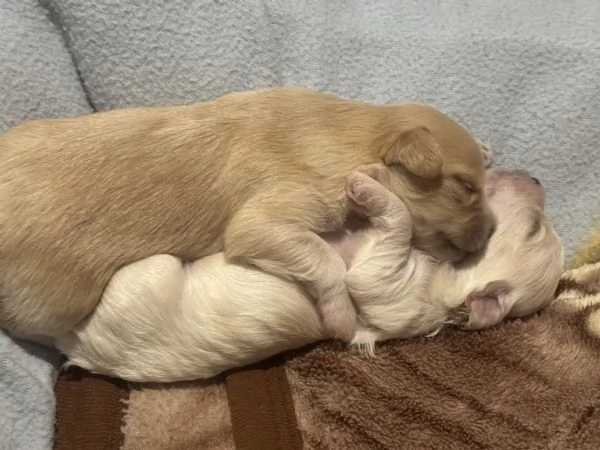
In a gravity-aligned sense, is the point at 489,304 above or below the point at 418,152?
below

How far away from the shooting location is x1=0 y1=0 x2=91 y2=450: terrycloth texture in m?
2.04

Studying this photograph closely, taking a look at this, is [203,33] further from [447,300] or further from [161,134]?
[447,300]

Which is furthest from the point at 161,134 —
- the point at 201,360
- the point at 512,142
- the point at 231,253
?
the point at 512,142

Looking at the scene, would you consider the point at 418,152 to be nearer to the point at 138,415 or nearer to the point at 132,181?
the point at 132,181

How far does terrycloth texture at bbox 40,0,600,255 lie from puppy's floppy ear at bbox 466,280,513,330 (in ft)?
1.21

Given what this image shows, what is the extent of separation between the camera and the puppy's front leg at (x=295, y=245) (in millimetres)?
2082

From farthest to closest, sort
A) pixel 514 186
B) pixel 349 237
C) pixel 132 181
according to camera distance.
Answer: pixel 514 186
pixel 349 237
pixel 132 181

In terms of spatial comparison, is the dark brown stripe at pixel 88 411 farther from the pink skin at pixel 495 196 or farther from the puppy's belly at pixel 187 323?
the pink skin at pixel 495 196

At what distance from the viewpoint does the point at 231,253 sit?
2117mm

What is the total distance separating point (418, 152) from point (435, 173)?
82mm

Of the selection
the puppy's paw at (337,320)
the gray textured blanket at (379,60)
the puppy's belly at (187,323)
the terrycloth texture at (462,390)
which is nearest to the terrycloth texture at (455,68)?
the gray textured blanket at (379,60)

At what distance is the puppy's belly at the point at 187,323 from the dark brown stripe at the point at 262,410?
0.20 feet

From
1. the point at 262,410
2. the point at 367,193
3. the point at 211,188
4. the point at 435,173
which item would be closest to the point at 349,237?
the point at 367,193

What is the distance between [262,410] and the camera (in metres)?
2.11
